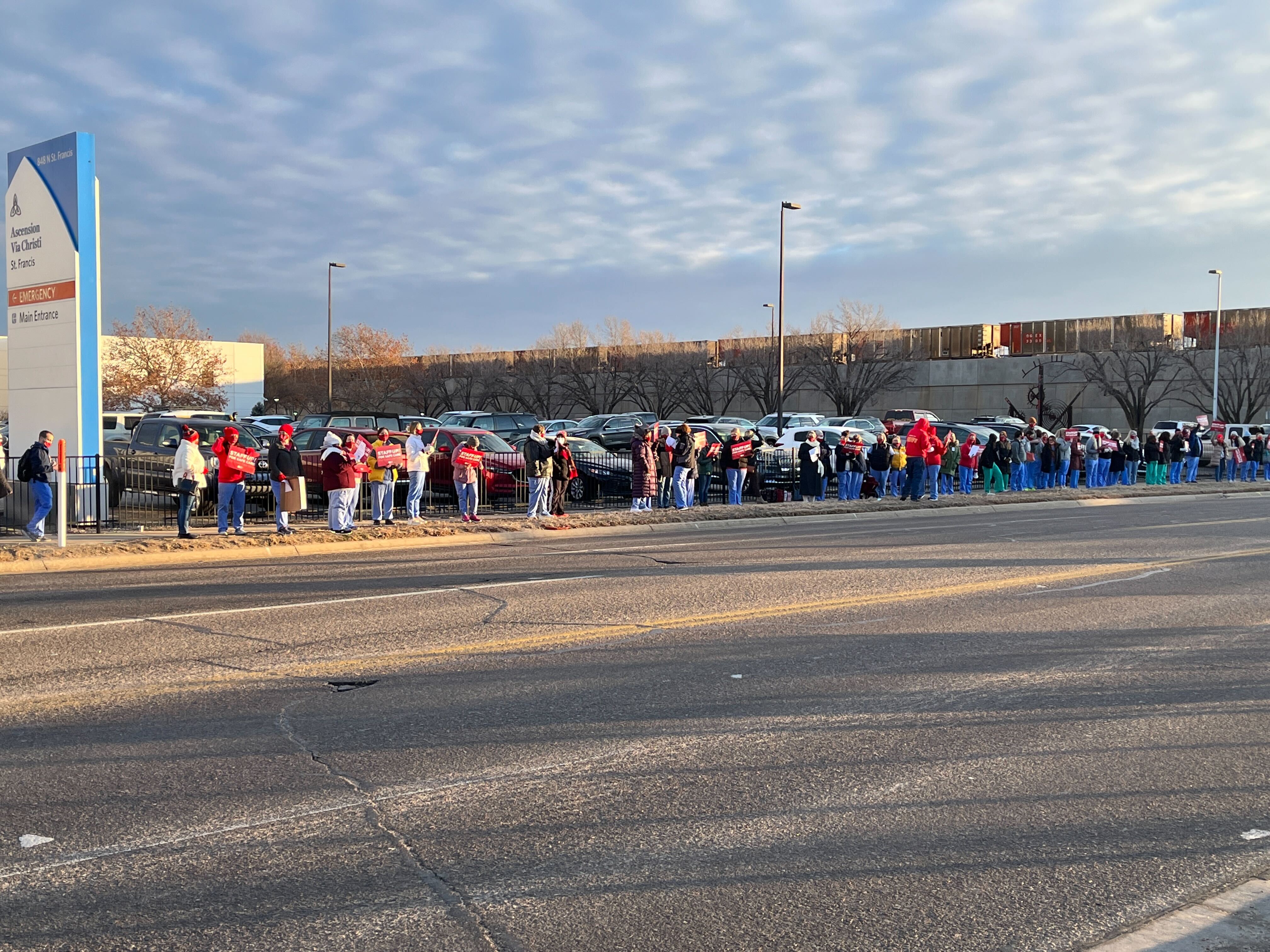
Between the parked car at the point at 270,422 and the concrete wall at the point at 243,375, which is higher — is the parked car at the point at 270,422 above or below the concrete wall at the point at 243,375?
below

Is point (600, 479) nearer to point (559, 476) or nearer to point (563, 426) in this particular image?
point (559, 476)

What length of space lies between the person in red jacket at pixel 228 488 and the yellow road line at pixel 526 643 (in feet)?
32.2

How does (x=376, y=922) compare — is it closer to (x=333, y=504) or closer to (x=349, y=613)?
(x=349, y=613)

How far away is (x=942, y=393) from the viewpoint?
223 feet

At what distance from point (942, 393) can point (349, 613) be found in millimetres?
62330

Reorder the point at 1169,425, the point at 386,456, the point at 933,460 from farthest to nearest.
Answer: the point at 1169,425 < the point at 933,460 < the point at 386,456

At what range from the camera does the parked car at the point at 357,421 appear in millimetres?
31266

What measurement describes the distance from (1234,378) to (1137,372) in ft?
15.8

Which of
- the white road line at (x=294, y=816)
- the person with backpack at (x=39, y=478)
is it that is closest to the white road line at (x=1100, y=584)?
the white road line at (x=294, y=816)

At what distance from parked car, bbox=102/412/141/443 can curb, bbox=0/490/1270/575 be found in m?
11.1

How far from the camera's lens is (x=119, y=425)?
32.5 metres

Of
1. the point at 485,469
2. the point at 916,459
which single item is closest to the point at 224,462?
the point at 485,469

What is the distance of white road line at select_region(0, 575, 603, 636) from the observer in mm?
9250

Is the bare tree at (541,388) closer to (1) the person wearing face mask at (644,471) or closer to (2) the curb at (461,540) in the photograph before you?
(2) the curb at (461,540)
